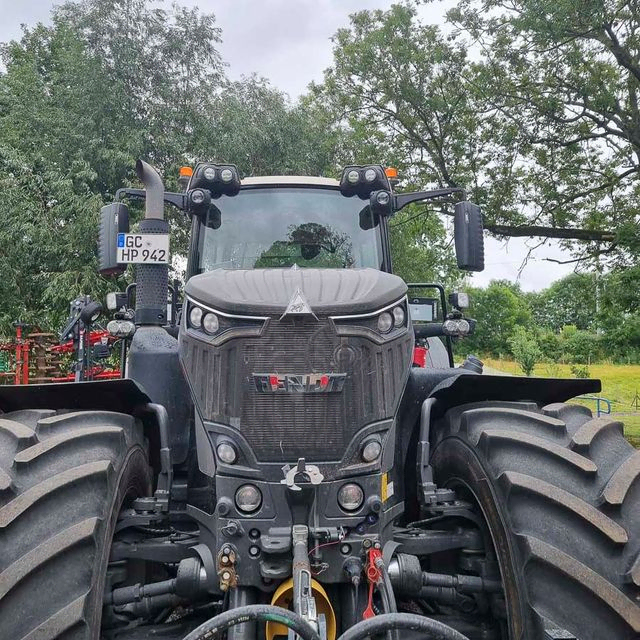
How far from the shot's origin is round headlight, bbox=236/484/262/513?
9.31ft

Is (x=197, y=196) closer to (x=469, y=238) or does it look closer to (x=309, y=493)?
(x=469, y=238)

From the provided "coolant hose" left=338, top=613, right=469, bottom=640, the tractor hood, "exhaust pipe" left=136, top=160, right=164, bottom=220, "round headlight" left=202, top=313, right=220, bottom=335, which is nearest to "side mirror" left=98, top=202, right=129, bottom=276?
"exhaust pipe" left=136, top=160, right=164, bottom=220

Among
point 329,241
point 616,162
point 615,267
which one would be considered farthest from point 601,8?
point 329,241

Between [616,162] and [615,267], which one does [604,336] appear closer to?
[615,267]

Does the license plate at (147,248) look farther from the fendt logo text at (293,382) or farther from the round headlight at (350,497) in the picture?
the round headlight at (350,497)

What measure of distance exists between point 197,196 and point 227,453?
6.38 feet

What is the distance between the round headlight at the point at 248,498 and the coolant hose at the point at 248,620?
2.56 feet

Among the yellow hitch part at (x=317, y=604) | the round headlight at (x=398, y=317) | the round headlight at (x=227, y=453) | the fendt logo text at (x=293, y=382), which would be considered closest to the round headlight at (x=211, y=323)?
the fendt logo text at (x=293, y=382)

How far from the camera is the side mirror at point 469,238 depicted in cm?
462

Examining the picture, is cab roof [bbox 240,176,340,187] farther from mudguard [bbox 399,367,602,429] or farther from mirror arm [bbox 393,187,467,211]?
mudguard [bbox 399,367,602,429]

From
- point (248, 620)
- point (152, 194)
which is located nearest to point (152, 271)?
point (152, 194)

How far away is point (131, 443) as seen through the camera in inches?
126

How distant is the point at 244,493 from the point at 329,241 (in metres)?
2.03

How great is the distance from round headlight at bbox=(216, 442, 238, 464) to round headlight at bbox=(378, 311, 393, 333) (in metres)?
0.78
